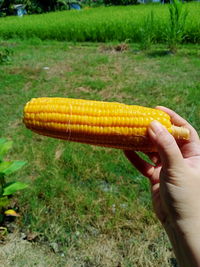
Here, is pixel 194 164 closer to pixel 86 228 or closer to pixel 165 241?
pixel 165 241

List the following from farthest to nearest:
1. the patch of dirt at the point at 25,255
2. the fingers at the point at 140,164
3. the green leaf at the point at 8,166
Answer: the green leaf at the point at 8,166 < the patch of dirt at the point at 25,255 < the fingers at the point at 140,164

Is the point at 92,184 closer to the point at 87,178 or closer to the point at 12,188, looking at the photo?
the point at 87,178

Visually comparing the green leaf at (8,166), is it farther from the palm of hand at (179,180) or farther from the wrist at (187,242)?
the wrist at (187,242)

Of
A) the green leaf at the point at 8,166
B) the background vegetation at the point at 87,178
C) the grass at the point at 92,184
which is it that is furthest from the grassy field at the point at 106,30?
the green leaf at the point at 8,166

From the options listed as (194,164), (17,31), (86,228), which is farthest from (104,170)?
(17,31)

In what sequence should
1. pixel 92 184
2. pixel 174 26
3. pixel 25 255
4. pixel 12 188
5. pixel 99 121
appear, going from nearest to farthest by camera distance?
pixel 99 121, pixel 25 255, pixel 12 188, pixel 92 184, pixel 174 26

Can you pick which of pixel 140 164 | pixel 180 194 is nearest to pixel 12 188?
pixel 140 164
